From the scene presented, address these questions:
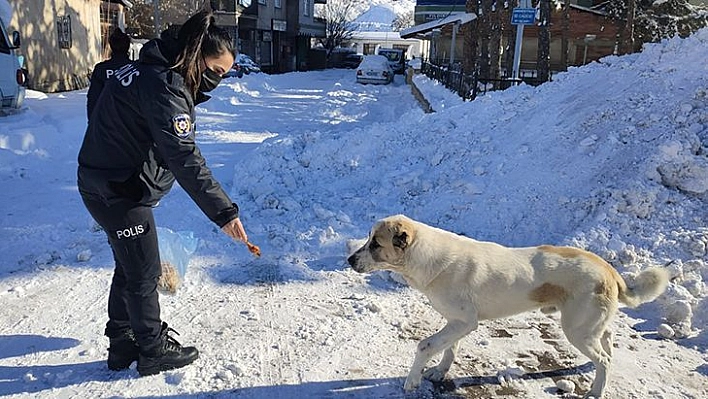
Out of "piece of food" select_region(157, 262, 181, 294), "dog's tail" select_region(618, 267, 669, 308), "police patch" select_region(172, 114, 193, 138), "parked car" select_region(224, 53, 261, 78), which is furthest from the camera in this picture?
"parked car" select_region(224, 53, 261, 78)

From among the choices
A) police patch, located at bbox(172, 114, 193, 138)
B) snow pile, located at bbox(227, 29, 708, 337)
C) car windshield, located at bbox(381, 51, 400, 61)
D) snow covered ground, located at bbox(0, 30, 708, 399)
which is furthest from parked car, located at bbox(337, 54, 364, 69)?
police patch, located at bbox(172, 114, 193, 138)

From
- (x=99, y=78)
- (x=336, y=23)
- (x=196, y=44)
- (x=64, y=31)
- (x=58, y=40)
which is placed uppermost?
(x=336, y=23)

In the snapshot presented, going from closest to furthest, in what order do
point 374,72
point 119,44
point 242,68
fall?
point 119,44 < point 374,72 < point 242,68

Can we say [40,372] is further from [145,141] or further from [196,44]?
[196,44]

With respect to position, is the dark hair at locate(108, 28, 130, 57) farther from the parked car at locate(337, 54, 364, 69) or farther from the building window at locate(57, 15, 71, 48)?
the parked car at locate(337, 54, 364, 69)

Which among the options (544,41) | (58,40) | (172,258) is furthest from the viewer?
(58,40)

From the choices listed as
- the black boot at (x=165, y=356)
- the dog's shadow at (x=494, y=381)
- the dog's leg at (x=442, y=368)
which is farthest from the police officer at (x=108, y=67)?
the dog's shadow at (x=494, y=381)

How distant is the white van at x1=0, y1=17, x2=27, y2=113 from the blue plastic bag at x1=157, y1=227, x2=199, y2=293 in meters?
8.98

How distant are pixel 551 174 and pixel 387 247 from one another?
13.5 feet

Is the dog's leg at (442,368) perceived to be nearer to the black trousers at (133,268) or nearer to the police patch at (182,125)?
the black trousers at (133,268)

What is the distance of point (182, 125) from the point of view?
3.08 meters

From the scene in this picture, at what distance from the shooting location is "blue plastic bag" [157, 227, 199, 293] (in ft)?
15.8

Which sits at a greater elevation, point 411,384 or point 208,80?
point 208,80

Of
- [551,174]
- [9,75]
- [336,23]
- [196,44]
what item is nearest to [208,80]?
[196,44]
